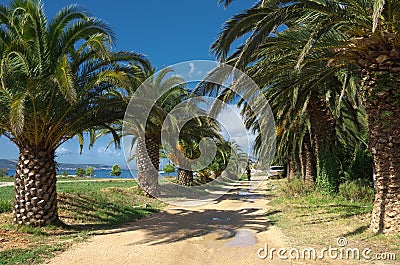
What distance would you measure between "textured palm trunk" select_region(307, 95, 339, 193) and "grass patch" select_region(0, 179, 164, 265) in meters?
7.30

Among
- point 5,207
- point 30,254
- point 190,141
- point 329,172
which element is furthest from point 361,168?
point 5,207

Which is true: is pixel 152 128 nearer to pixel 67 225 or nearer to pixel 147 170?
pixel 147 170

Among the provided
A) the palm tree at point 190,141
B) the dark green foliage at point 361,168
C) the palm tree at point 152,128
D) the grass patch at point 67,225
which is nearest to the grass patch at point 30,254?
the grass patch at point 67,225

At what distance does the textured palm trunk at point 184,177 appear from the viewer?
24.3 m

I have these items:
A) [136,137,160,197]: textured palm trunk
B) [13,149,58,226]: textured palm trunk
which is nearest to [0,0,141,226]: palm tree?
[13,149,58,226]: textured palm trunk

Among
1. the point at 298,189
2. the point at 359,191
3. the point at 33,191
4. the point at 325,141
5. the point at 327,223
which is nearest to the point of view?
the point at 33,191

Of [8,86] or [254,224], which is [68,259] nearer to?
[8,86]

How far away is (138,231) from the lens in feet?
29.8

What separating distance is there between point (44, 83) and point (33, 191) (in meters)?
2.84

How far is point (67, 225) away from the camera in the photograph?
30.9 ft

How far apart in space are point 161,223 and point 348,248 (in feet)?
18.3

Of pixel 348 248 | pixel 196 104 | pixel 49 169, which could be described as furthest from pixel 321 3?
pixel 196 104

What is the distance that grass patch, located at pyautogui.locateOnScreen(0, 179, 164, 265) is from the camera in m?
6.69

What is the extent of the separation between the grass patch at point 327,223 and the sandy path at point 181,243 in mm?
522
